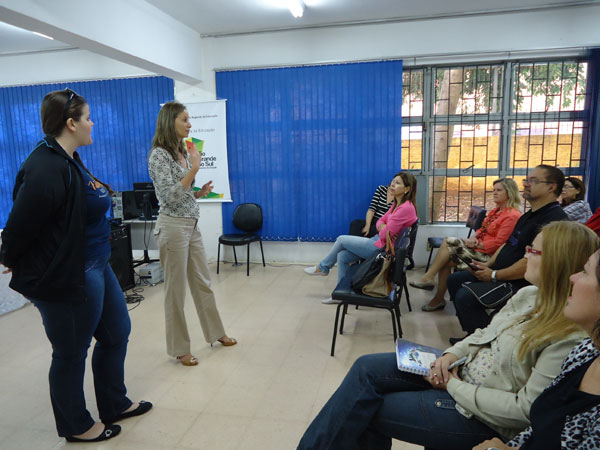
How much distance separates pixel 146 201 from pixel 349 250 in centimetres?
240

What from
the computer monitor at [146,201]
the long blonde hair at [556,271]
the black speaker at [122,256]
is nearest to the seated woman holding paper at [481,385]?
the long blonde hair at [556,271]

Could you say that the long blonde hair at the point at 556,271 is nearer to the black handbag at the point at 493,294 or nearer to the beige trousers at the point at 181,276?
the black handbag at the point at 493,294

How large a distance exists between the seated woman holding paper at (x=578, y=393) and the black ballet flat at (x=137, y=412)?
70.5 inches

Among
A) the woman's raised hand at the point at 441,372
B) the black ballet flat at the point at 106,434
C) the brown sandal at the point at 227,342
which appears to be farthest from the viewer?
the brown sandal at the point at 227,342

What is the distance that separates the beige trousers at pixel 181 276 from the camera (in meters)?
2.48

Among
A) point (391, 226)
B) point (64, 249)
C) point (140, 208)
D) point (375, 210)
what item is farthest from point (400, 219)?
point (140, 208)

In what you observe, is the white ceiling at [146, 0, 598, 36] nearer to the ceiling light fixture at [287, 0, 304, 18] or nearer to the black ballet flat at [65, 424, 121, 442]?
the ceiling light fixture at [287, 0, 304, 18]

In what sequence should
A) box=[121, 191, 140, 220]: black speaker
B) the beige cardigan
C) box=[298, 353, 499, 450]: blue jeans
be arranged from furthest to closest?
box=[121, 191, 140, 220]: black speaker
box=[298, 353, 499, 450]: blue jeans
the beige cardigan

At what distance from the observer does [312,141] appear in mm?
4926

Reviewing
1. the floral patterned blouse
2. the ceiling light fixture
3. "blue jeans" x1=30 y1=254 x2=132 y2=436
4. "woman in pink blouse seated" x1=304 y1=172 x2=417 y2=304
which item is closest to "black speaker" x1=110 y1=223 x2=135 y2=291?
the floral patterned blouse

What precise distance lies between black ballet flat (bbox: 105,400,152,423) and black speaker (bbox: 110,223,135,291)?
7.10ft

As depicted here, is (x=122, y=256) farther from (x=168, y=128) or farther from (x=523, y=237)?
(x=523, y=237)

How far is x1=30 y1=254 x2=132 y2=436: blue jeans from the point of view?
1703 mm

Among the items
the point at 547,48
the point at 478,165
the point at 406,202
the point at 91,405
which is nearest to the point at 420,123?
the point at 478,165
